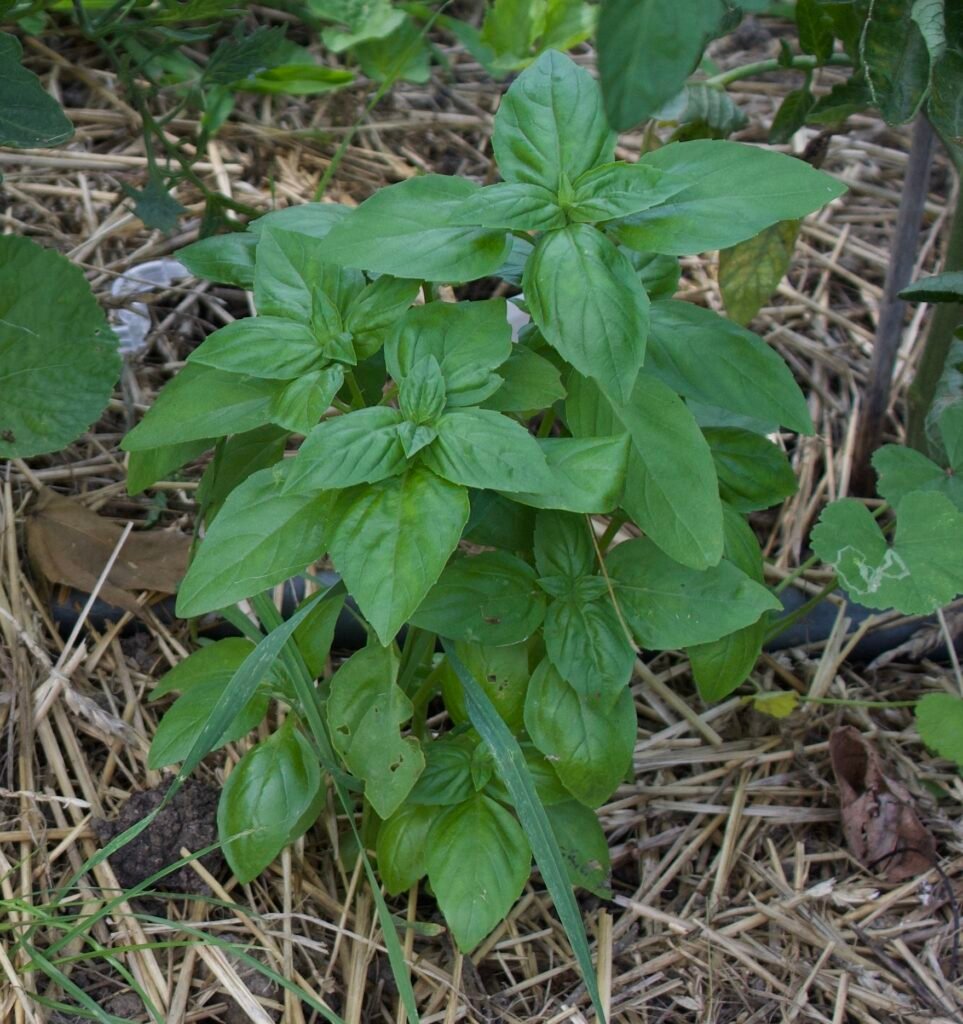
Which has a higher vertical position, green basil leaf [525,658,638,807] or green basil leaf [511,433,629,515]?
green basil leaf [511,433,629,515]

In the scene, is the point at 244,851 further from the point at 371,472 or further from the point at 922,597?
the point at 922,597

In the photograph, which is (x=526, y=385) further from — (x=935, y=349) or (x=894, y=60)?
(x=935, y=349)

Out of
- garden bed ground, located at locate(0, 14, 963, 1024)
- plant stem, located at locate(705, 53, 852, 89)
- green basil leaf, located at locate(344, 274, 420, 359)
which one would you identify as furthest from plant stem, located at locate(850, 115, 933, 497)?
green basil leaf, located at locate(344, 274, 420, 359)

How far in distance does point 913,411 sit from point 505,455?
90 centimetres

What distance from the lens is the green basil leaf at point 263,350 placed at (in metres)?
1.08

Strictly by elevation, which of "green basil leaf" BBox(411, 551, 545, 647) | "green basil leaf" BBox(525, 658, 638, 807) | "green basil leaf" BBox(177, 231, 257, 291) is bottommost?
"green basil leaf" BBox(525, 658, 638, 807)

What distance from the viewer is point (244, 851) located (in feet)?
3.76

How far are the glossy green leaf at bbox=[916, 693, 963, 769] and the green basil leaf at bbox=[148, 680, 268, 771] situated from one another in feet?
2.49

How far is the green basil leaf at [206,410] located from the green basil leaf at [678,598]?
Result: 1.26ft

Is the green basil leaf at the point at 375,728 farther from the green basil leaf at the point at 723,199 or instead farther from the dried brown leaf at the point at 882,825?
the dried brown leaf at the point at 882,825

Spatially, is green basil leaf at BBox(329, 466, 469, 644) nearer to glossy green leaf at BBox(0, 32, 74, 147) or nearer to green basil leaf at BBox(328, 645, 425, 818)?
green basil leaf at BBox(328, 645, 425, 818)

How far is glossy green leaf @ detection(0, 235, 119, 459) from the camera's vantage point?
4.82 ft

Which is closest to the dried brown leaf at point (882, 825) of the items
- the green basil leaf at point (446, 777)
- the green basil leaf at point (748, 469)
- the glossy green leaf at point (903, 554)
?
the glossy green leaf at point (903, 554)

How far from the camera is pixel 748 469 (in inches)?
50.1
